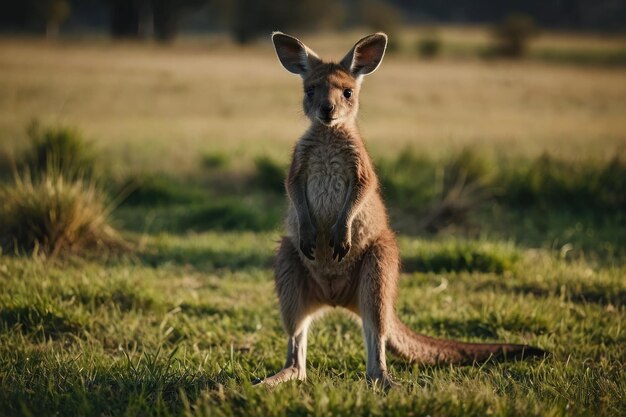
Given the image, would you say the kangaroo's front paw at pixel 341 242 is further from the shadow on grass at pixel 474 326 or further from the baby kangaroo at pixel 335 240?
the shadow on grass at pixel 474 326

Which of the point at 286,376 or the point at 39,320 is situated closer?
the point at 286,376

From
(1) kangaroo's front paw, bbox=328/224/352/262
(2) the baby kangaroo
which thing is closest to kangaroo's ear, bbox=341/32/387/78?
(2) the baby kangaroo

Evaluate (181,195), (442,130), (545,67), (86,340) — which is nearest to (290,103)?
(442,130)

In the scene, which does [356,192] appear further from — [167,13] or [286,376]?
[167,13]

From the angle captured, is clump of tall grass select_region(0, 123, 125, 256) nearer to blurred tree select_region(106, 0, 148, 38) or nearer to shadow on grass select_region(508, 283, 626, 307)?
shadow on grass select_region(508, 283, 626, 307)

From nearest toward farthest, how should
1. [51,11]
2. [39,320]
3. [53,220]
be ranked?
[39,320]
[53,220]
[51,11]

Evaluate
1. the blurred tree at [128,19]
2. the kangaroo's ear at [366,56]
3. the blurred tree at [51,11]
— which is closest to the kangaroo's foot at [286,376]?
the kangaroo's ear at [366,56]

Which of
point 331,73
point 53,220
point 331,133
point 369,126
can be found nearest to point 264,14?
point 369,126

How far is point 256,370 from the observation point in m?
4.25

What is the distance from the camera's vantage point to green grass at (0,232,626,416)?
3154mm

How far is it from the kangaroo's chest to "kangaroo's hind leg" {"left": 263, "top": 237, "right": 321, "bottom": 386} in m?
0.34

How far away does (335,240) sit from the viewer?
3.94 meters

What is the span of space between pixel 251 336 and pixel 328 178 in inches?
57.2

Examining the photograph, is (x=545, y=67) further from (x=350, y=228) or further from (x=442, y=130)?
(x=350, y=228)
